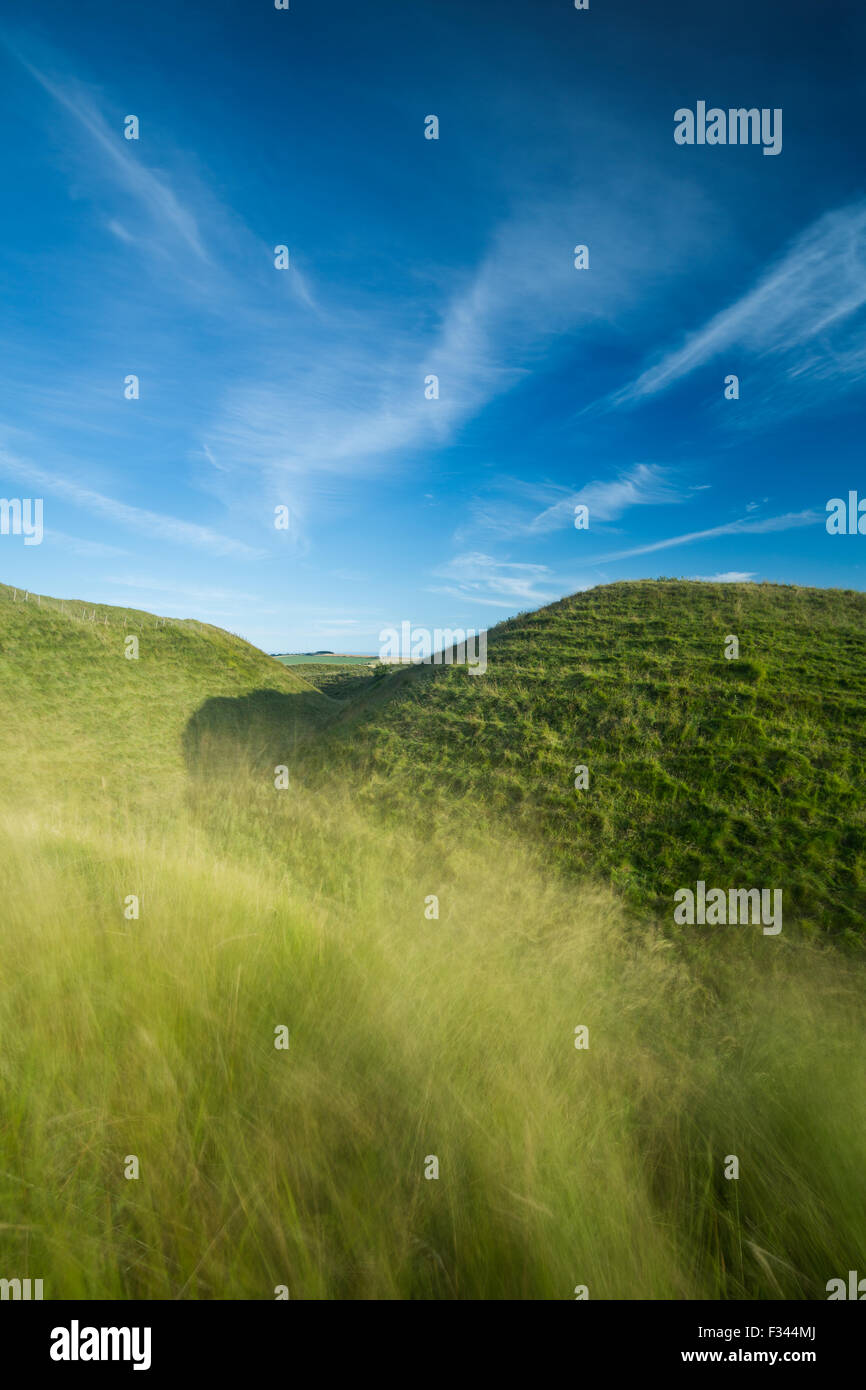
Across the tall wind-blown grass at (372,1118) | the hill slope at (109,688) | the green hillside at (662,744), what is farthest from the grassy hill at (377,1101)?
the hill slope at (109,688)

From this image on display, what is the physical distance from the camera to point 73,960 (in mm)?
3338

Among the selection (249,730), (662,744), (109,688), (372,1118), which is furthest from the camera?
(109,688)

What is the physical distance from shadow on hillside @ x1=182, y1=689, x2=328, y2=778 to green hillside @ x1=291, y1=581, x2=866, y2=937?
6322 mm

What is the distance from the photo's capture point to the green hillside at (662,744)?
1179 cm

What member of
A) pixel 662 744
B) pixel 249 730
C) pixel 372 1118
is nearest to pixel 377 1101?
pixel 372 1118

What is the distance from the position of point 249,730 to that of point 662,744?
885 inches

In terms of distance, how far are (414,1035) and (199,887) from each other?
2189mm

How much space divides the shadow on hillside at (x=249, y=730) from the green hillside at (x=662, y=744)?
6.32 meters

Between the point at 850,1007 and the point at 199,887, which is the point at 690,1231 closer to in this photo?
the point at 199,887

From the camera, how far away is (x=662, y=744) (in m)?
15.4

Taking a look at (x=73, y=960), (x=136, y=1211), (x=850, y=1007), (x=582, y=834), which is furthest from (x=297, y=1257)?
(x=582, y=834)

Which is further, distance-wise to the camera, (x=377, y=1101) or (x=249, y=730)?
(x=249, y=730)

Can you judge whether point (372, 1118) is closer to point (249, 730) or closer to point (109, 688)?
point (249, 730)
